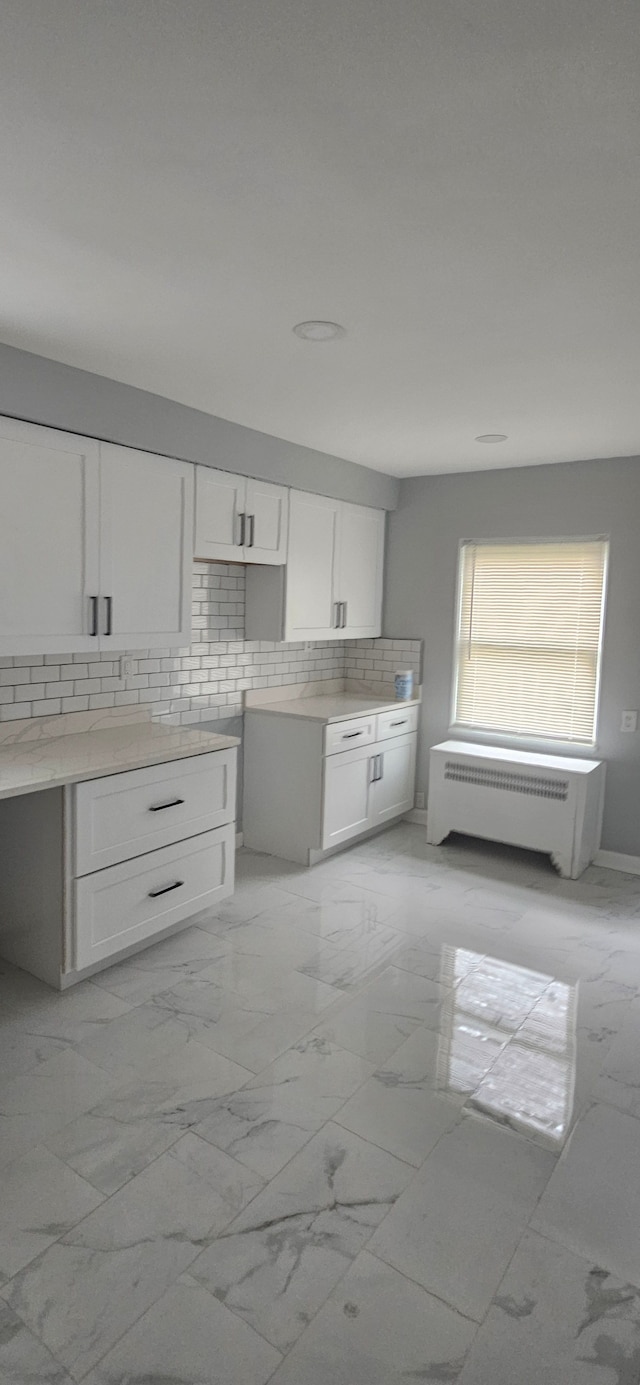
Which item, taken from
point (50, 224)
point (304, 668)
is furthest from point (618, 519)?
point (50, 224)

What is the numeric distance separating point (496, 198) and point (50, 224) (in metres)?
1.02

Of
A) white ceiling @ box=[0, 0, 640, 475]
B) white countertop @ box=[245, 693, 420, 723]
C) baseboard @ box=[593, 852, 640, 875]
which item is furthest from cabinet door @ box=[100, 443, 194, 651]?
baseboard @ box=[593, 852, 640, 875]

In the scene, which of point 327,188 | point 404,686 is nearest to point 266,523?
point 404,686

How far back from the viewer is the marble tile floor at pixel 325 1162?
153 cm

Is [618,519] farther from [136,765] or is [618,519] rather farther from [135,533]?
[136,765]

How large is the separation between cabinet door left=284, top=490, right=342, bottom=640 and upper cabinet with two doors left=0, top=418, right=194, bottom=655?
854 millimetres

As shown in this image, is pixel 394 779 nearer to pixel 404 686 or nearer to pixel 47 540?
pixel 404 686

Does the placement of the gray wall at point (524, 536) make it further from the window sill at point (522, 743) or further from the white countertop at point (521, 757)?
the white countertop at point (521, 757)

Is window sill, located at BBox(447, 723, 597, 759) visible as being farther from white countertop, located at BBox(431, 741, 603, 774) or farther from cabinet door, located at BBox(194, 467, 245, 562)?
cabinet door, located at BBox(194, 467, 245, 562)

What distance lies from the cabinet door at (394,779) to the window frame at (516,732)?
1.08 feet

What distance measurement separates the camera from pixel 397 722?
4.83m

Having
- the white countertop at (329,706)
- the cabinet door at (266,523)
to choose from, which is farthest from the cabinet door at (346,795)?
the cabinet door at (266,523)

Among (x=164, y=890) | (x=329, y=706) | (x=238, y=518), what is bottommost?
(x=164, y=890)

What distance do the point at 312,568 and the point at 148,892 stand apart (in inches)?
83.5
